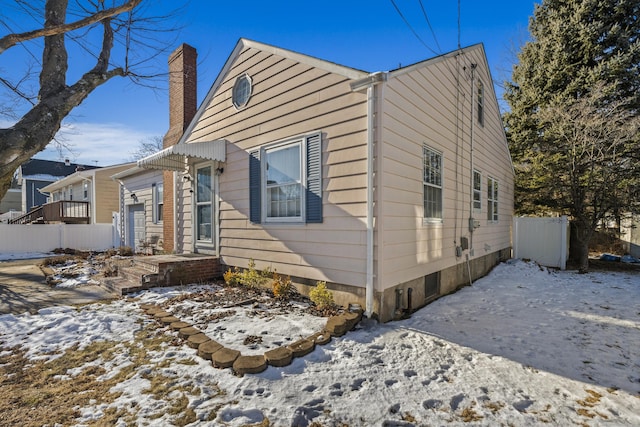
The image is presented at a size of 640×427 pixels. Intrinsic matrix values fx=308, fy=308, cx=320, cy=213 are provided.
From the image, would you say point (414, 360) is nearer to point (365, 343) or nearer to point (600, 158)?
point (365, 343)

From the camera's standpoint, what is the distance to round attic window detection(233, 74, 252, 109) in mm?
6669

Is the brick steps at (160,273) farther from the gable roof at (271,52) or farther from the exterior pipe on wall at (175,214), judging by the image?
the gable roof at (271,52)

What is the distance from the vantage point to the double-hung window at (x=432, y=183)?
5.80 m

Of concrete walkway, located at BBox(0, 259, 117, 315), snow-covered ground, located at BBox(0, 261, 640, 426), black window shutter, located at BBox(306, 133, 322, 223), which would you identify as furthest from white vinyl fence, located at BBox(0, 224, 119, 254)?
black window shutter, located at BBox(306, 133, 322, 223)

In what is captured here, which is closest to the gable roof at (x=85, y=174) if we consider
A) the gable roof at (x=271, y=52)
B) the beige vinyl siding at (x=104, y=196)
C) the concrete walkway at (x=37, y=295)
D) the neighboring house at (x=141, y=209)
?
the beige vinyl siding at (x=104, y=196)

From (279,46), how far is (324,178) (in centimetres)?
290

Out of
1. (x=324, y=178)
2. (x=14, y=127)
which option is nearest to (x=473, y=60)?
(x=324, y=178)

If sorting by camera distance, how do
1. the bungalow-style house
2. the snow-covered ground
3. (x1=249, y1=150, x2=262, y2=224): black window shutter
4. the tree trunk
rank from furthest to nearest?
1. the tree trunk
2. (x1=249, y1=150, x2=262, y2=224): black window shutter
3. the bungalow-style house
4. the snow-covered ground

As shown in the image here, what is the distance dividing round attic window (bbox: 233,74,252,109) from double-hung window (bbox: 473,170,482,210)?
6.06 m

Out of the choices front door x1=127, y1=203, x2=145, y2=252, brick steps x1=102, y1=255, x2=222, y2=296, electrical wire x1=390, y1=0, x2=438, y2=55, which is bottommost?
brick steps x1=102, y1=255, x2=222, y2=296

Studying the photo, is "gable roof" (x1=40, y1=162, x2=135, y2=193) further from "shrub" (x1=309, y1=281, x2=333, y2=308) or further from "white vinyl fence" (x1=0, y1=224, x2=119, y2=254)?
"shrub" (x1=309, y1=281, x2=333, y2=308)

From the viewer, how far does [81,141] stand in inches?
288

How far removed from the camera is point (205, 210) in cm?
786

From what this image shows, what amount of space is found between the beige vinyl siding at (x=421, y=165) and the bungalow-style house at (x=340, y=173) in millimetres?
31
